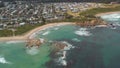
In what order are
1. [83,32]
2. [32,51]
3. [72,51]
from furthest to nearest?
[83,32] → [32,51] → [72,51]

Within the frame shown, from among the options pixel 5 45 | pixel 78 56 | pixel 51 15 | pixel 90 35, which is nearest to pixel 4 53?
pixel 5 45

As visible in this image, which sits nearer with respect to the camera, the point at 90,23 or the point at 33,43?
the point at 33,43

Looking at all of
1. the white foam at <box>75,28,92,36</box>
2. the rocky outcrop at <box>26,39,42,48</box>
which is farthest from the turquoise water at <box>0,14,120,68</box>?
the rocky outcrop at <box>26,39,42,48</box>

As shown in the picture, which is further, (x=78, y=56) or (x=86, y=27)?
(x=86, y=27)

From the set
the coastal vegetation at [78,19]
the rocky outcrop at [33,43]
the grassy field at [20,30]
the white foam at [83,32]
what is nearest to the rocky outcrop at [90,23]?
the coastal vegetation at [78,19]

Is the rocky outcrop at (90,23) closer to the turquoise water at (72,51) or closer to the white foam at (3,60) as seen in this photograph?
the turquoise water at (72,51)

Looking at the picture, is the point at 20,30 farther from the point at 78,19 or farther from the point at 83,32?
the point at 78,19

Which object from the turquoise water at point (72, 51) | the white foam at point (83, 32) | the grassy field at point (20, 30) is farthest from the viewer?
the white foam at point (83, 32)

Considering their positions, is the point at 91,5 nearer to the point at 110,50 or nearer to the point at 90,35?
the point at 90,35

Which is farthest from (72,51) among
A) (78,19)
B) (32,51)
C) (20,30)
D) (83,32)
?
(78,19)
